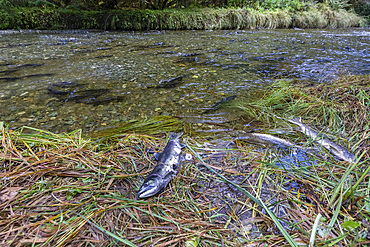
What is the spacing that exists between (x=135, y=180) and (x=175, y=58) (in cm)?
456

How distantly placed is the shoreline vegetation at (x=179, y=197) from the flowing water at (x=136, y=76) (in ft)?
2.58

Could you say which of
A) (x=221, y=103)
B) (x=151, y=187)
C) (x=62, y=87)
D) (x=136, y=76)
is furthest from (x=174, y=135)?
(x=62, y=87)

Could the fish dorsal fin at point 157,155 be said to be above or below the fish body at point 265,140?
below

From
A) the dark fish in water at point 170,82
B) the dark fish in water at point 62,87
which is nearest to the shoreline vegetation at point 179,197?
the dark fish in water at point 62,87

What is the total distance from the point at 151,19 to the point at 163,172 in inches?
429

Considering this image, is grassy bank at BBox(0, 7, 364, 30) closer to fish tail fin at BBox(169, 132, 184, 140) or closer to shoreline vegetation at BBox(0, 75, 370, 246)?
fish tail fin at BBox(169, 132, 184, 140)

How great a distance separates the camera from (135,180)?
155 cm

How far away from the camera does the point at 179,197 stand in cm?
140

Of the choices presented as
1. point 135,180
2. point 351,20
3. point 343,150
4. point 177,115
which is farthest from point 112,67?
point 351,20

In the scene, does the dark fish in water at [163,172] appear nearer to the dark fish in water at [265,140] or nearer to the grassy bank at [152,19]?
the dark fish in water at [265,140]

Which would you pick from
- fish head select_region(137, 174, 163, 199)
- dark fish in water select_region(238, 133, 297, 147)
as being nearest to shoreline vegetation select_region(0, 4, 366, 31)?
dark fish in water select_region(238, 133, 297, 147)

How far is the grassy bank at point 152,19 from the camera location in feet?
30.1

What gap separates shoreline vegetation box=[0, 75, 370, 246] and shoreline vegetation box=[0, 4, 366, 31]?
1022 cm

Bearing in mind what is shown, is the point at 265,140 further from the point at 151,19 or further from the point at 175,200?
the point at 151,19
